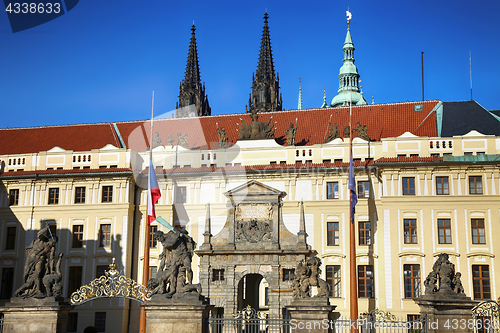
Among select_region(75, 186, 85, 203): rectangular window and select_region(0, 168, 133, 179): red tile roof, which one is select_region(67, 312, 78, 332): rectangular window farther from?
select_region(0, 168, 133, 179): red tile roof

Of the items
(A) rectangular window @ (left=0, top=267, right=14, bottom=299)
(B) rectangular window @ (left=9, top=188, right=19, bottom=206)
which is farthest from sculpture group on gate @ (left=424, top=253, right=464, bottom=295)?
(B) rectangular window @ (left=9, top=188, right=19, bottom=206)

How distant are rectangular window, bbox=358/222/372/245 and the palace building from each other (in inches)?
2.4

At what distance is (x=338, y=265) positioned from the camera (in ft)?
125

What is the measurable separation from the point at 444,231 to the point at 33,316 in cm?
2476

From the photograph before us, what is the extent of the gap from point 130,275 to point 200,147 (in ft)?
32.9

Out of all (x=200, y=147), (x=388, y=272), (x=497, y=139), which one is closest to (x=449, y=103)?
(x=497, y=139)

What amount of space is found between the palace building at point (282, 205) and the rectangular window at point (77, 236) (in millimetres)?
67

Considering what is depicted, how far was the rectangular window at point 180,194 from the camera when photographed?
135ft

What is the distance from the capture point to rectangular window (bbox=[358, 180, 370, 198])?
39.2 meters

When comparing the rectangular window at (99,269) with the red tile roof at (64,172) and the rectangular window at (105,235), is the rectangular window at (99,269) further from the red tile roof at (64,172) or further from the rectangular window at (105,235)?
the red tile roof at (64,172)

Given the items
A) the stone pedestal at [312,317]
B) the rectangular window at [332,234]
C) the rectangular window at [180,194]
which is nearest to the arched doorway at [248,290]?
the rectangular window at [332,234]

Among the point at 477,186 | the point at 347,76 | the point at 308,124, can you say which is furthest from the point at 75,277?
the point at 347,76

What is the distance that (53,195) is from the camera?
4212 cm

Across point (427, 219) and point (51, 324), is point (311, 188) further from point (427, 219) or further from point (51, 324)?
point (51, 324)
